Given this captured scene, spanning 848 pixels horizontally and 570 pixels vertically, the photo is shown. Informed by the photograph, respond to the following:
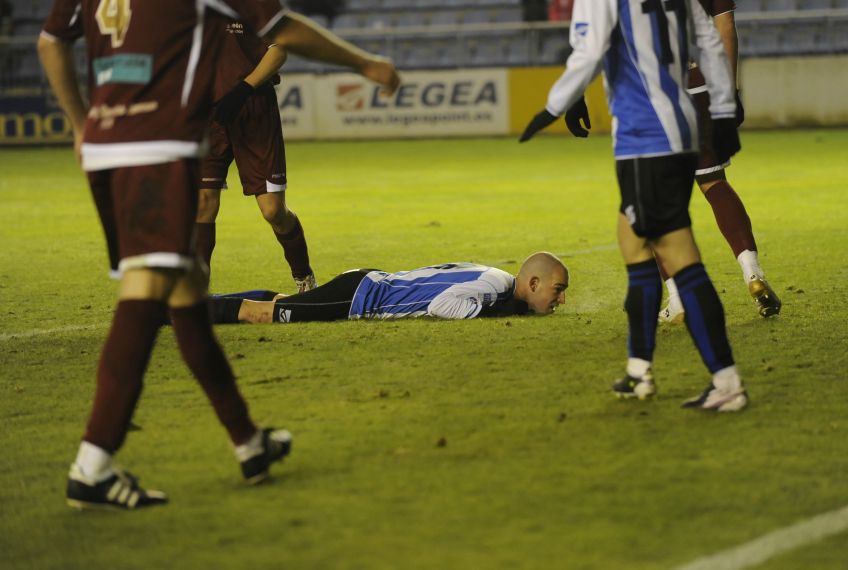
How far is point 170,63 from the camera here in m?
3.96

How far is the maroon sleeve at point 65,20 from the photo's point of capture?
4.12 metres

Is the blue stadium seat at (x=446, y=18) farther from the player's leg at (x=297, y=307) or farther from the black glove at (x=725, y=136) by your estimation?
the black glove at (x=725, y=136)

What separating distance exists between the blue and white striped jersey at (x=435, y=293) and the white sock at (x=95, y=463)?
3230 millimetres

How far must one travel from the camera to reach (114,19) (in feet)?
13.1

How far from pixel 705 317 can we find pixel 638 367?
398 millimetres

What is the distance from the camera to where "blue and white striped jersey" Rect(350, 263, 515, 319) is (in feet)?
22.9

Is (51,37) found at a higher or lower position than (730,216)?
higher

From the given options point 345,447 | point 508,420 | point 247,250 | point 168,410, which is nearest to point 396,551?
point 345,447

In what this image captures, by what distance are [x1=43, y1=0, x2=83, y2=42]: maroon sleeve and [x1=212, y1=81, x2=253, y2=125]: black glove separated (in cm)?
325

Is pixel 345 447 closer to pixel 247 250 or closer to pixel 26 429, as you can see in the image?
pixel 26 429

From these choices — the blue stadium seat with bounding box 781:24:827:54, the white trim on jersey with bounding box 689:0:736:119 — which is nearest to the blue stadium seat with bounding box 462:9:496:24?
the blue stadium seat with bounding box 781:24:827:54

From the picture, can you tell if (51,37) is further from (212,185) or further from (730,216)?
(730,216)

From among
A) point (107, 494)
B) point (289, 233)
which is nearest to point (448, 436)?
point (107, 494)

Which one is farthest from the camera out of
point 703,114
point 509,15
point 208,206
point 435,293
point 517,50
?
point 509,15
